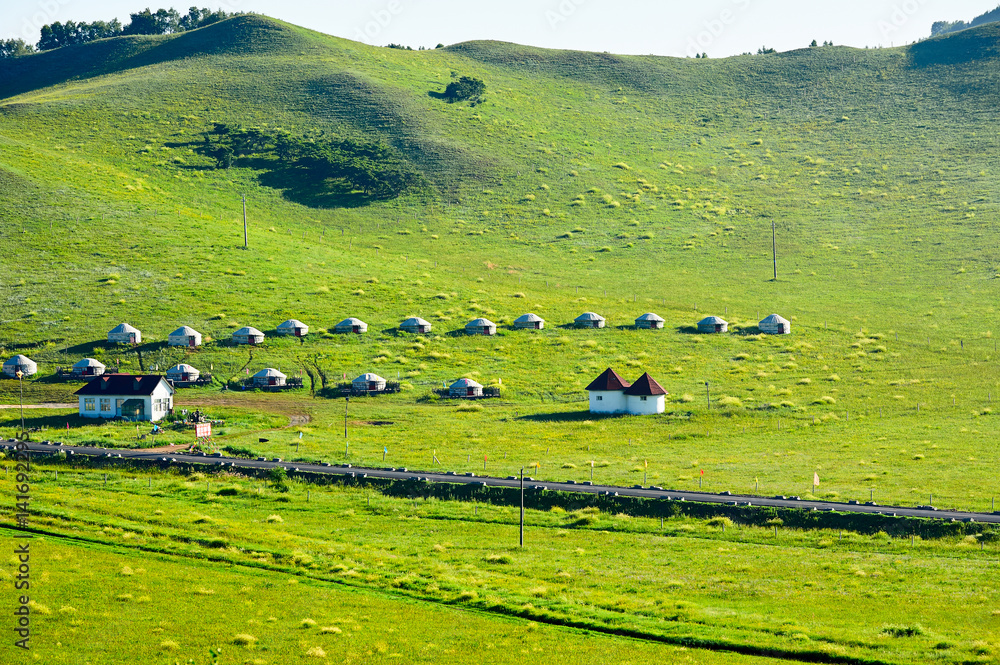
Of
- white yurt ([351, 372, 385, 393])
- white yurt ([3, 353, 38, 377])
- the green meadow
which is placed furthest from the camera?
white yurt ([351, 372, 385, 393])

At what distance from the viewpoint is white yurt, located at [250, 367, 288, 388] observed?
4323 inches

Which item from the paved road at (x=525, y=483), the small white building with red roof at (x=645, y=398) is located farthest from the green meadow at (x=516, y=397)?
the small white building with red roof at (x=645, y=398)

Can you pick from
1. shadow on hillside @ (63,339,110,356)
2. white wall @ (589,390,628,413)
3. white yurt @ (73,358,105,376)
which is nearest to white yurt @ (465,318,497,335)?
white wall @ (589,390,628,413)

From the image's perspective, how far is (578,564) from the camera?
60625 mm

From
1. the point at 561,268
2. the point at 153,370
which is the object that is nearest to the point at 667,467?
the point at 153,370

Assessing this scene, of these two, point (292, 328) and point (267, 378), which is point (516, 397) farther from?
point (292, 328)

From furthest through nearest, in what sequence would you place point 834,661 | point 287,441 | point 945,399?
point 945,399 → point 287,441 → point 834,661

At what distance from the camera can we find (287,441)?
89.7m

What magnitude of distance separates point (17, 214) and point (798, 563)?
135m

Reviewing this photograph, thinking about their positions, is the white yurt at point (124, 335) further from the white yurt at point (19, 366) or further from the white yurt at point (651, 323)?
the white yurt at point (651, 323)

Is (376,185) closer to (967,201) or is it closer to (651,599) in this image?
(967,201)

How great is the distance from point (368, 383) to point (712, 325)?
1822 inches

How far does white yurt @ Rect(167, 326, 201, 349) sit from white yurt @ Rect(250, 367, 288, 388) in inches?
494

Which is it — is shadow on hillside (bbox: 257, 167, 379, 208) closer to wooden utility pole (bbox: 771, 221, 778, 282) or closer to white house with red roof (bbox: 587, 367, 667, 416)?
wooden utility pole (bbox: 771, 221, 778, 282)
